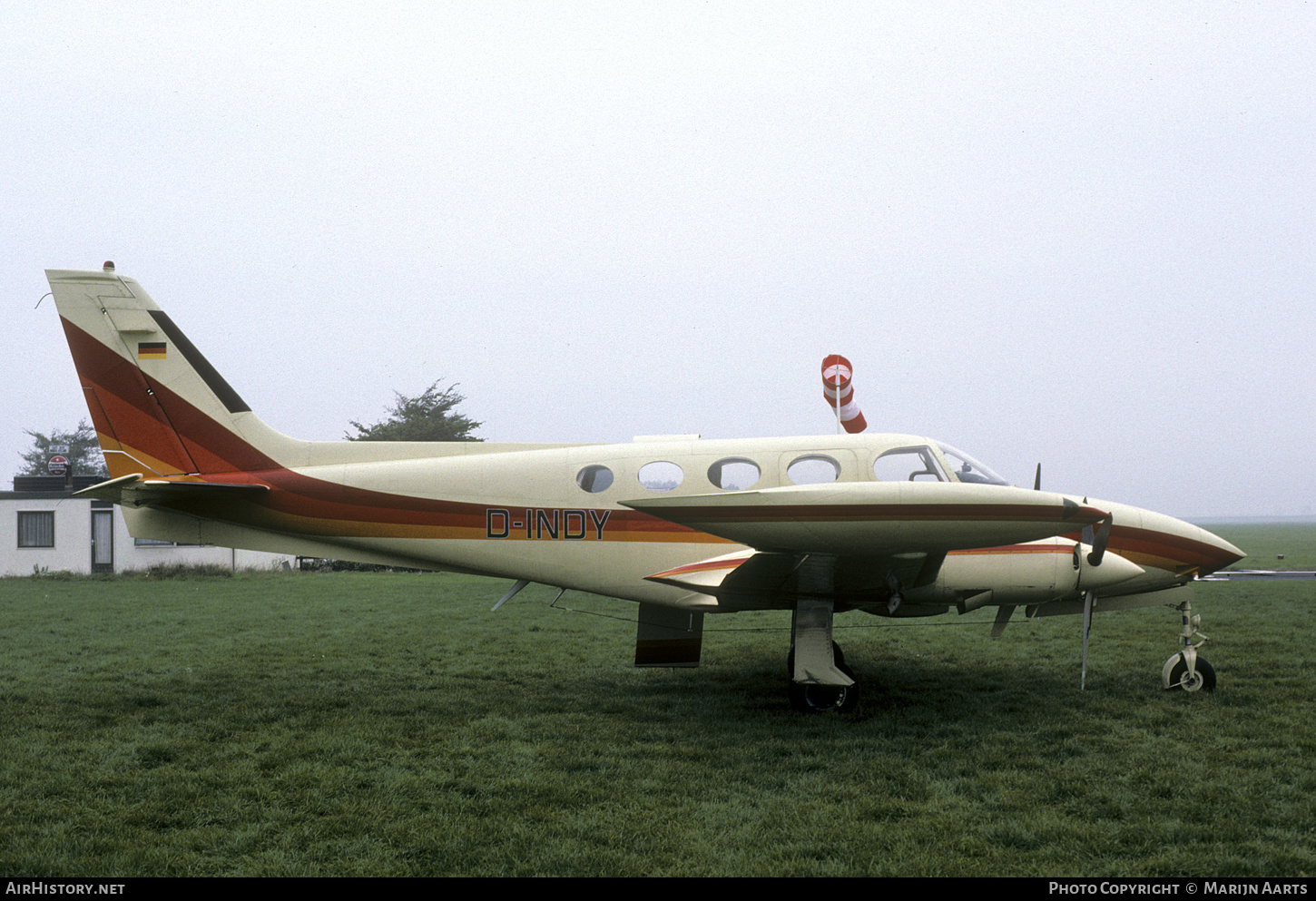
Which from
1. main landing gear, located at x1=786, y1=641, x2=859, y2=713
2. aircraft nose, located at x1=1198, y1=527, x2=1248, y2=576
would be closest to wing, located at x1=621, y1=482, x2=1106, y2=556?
main landing gear, located at x1=786, y1=641, x2=859, y2=713

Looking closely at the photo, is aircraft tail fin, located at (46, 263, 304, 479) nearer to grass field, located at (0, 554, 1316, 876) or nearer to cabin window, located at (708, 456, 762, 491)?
grass field, located at (0, 554, 1316, 876)


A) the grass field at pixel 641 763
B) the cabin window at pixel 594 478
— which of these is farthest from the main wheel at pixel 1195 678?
the cabin window at pixel 594 478

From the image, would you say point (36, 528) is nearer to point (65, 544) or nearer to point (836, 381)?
point (65, 544)

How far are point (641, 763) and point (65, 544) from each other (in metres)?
28.5

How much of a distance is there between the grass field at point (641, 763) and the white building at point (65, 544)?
17.7m

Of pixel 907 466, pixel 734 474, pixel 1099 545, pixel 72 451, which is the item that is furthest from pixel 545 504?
pixel 72 451

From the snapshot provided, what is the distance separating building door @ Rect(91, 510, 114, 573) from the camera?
27.1 metres

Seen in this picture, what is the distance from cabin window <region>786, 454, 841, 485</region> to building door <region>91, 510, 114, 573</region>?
27628mm

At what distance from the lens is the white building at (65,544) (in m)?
26.5

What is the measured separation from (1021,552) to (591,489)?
4121 millimetres

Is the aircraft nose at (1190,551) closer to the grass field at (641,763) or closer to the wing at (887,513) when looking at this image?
the grass field at (641,763)

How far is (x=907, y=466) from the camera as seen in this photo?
7.77 meters

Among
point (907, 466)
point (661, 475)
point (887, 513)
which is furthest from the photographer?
point (661, 475)

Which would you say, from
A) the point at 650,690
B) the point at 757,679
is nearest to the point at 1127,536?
the point at 757,679
